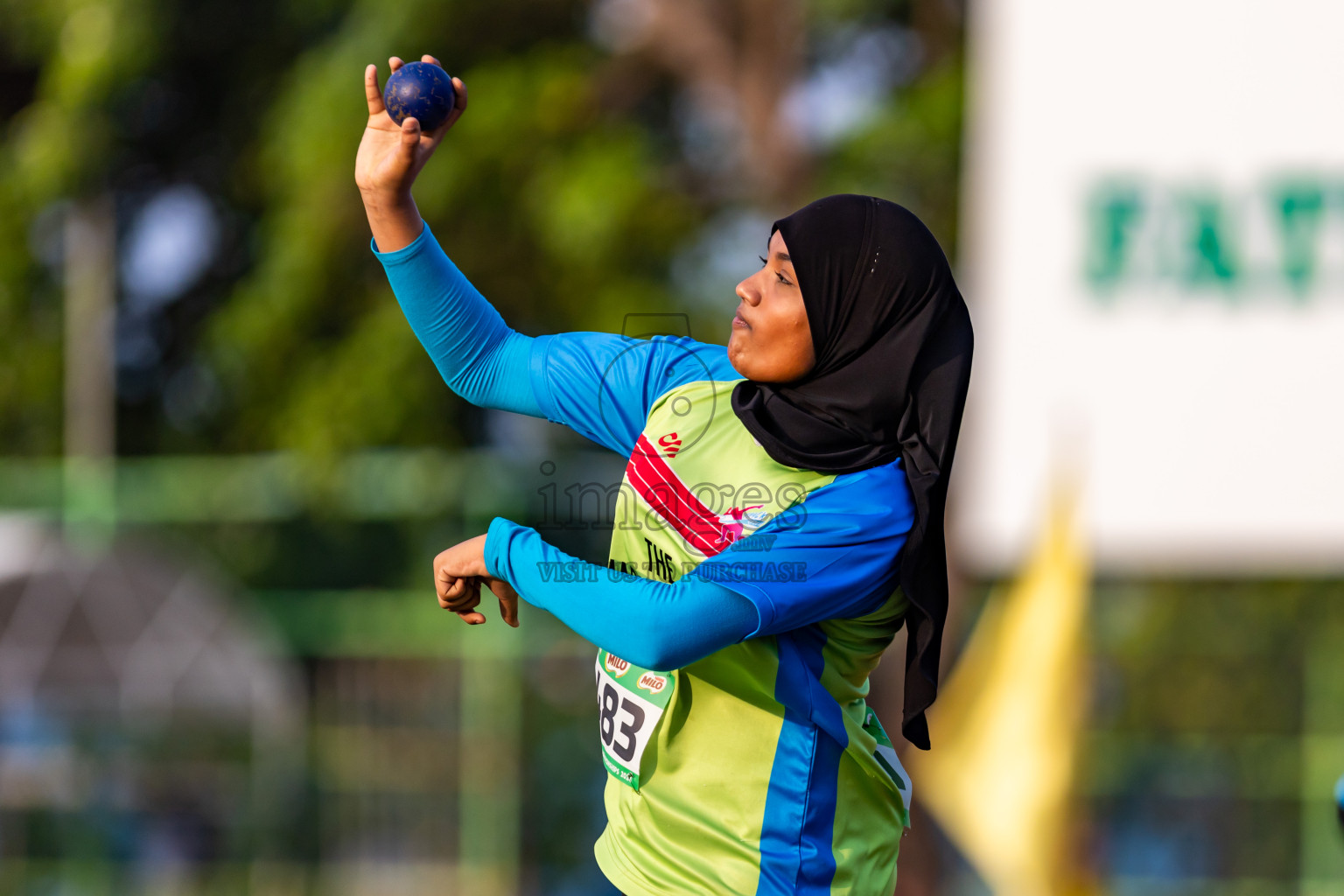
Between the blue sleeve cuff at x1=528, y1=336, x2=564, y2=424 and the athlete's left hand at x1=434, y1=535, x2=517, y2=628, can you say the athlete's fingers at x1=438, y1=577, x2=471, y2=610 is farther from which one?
the blue sleeve cuff at x1=528, y1=336, x2=564, y2=424

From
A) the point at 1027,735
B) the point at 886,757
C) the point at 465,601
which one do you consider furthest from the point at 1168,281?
the point at 465,601

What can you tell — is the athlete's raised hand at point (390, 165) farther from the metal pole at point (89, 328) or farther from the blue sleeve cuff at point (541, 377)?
the metal pole at point (89, 328)

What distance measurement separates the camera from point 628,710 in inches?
88.3

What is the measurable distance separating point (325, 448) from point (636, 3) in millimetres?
2938

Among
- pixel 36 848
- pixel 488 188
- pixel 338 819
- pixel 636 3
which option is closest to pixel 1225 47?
pixel 636 3

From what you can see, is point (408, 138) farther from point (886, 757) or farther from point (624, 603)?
point (886, 757)

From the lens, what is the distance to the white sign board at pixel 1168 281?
18.6 ft

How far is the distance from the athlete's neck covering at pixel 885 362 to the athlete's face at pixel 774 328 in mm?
18

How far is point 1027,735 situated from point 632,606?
3.99 metres

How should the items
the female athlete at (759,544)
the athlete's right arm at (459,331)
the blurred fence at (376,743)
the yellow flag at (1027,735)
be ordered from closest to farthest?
the female athlete at (759,544) → the athlete's right arm at (459,331) → the yellow flag at (1027,735) → the blurred fence at (376,743)

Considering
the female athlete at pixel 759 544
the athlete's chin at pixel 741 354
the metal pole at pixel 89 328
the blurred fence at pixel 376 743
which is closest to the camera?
the female athlete at pixel 759 544

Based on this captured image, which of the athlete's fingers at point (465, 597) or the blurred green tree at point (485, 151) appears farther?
the blurred green tree at point (485, 151)

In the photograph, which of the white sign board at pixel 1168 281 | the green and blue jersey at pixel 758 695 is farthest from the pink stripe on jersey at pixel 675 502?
the white sign board at pixel 1168 281

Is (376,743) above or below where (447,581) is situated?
below
